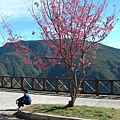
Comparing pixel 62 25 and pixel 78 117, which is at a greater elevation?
pixel 62 25

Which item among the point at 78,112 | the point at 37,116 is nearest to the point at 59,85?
the point at 78,112

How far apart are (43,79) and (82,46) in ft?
22.9

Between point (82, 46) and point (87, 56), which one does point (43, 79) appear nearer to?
point (87, 56)

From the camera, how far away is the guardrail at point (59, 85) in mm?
12734

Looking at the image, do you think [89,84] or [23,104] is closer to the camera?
[23,104]

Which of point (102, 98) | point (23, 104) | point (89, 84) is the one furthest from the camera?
point (89, 84)

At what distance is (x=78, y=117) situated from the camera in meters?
7.12

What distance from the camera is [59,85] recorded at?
14438 mm

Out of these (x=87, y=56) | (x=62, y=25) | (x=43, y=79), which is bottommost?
(x=43, y=79)

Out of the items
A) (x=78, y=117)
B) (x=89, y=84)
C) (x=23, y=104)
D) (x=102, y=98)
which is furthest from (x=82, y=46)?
(x=89, y=84)

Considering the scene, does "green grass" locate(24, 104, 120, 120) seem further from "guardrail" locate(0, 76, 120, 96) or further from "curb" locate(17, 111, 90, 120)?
"guardrail" locate(0, 76, 120, 96)

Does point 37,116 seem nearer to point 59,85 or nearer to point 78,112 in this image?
point 78,112

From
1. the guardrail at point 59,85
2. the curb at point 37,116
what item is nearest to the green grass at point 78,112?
the curb at point 37,116

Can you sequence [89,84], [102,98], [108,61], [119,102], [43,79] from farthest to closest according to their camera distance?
[108,61], [43,79], [89,84], [102,98], [119,102]
